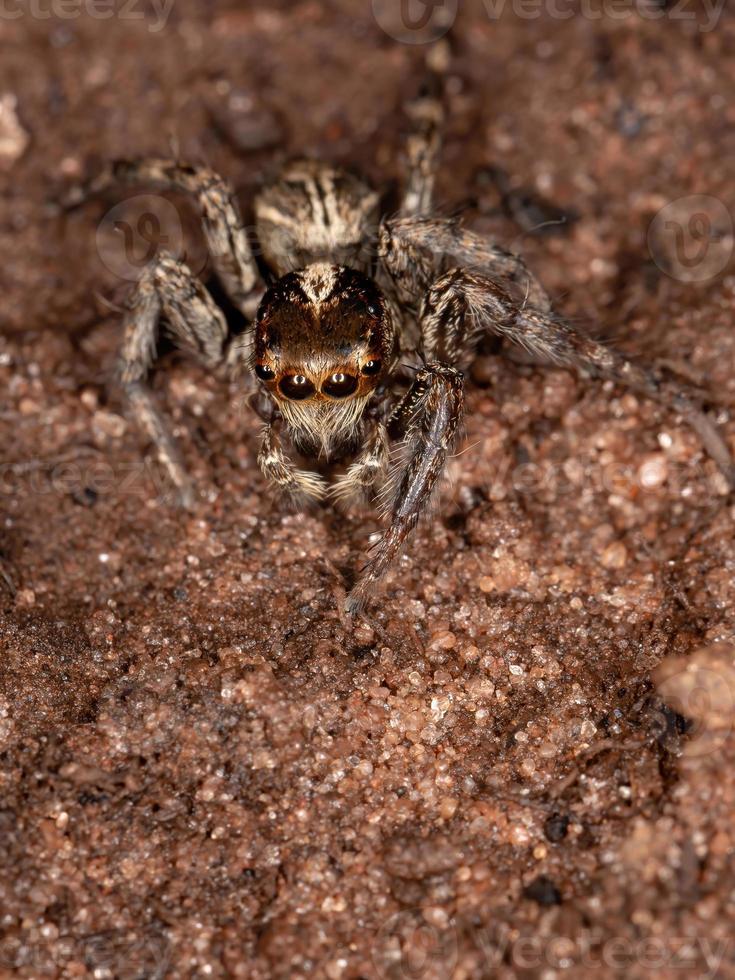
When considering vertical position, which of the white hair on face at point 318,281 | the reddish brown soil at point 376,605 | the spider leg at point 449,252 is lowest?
the reddish brown soil at point 376,605

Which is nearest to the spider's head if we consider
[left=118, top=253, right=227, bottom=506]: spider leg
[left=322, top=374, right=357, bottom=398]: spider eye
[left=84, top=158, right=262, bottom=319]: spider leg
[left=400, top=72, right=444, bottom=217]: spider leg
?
[left=322, top=374, right=357, bottom=398]: spider eye

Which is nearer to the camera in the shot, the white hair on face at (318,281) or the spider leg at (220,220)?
the white hair on face at (318,281)

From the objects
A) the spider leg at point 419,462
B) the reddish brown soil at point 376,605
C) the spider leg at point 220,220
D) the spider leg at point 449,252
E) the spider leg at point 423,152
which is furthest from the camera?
the spider leg at point 423,152

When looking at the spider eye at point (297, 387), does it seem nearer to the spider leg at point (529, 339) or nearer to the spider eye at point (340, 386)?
the spider eye at point (340, 386)

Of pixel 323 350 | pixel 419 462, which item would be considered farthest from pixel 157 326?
pixel 419 462

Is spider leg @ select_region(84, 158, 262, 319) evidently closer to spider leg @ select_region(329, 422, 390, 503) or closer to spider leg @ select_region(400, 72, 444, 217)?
spider leg @ select_region(400, 72, 444, 217)

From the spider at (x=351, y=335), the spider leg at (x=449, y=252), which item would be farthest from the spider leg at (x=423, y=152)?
the spider leg at (x=449, y=252)
